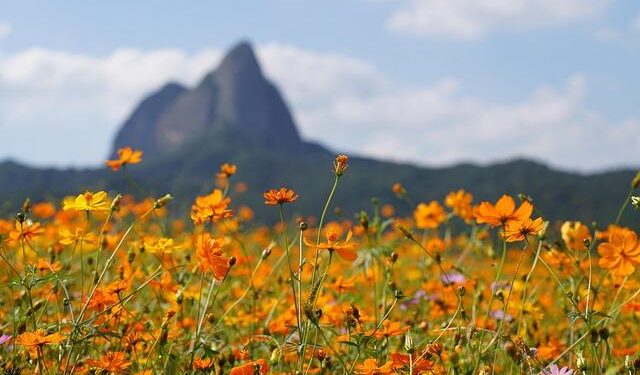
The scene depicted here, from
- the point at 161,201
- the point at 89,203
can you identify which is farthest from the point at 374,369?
the point at 89,203

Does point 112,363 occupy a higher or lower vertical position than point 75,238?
lower

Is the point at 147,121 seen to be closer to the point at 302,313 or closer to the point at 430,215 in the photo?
the point at 430,215

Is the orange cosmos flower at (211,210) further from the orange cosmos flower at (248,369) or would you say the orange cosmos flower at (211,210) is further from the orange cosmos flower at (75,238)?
the orange cosmos flower at (248,369)

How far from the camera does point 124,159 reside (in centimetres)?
282

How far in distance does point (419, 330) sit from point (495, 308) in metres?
1.13

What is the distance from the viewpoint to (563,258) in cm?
276

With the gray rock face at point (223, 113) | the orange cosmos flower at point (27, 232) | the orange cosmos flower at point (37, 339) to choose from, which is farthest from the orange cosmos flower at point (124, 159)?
the gray rock face at point (223, 113)

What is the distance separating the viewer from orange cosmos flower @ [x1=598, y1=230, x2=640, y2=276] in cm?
181

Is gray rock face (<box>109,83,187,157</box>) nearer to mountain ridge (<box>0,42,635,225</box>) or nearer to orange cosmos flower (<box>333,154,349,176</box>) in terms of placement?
mountain ridge (<box>0,42,635,225</box>)

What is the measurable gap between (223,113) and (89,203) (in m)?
82.4

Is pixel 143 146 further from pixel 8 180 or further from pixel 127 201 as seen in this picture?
pixel 127 201

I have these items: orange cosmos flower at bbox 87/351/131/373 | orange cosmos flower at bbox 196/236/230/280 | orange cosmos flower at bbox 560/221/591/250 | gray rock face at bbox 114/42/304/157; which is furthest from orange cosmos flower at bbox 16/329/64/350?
gray rock face at bbox 114/42/304/157

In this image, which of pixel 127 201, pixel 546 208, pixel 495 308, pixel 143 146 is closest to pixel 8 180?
pixel 143 146

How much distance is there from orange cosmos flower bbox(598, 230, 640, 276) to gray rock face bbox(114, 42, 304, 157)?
251 feet
